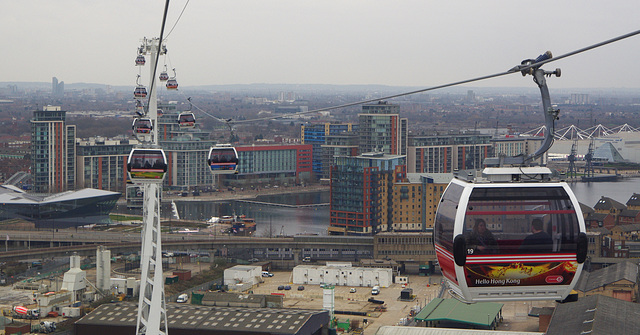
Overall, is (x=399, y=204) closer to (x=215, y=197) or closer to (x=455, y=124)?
(x=215, y=197)

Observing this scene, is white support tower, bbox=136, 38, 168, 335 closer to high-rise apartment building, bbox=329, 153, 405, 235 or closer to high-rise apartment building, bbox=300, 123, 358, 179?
high-rise apartment building, bbox=329, 153, 405, 235

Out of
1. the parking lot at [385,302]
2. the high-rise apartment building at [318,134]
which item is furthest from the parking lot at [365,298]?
the high-rise apartment building at [318,134]

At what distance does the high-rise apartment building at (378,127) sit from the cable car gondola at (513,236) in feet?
83.5

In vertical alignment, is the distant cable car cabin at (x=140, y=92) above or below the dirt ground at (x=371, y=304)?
above

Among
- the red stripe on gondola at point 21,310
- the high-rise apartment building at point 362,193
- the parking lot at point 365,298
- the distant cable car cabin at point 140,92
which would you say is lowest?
the parking lot at point 365,298

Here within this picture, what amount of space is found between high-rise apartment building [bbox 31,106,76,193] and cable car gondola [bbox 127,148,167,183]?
81.6 feet

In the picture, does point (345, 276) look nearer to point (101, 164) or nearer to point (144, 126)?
point (144, 126)

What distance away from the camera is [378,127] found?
2970cm

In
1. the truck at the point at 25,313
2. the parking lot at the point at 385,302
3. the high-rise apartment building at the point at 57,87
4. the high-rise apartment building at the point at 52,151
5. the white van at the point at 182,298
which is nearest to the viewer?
the truck at the point at 25,313

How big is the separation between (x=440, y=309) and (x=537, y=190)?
33.8ft

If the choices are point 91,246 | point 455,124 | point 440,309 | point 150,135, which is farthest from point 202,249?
point 455,124

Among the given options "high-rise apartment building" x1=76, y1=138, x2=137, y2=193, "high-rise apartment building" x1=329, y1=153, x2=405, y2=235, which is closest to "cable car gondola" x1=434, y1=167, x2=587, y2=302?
"high-rise apartment building" x1=329, y1=153, x2=405, y2=235

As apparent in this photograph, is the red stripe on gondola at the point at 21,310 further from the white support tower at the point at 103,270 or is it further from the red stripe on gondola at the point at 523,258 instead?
the red stripe on gondola at the point at 523,258

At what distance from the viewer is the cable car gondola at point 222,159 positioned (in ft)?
19.0
